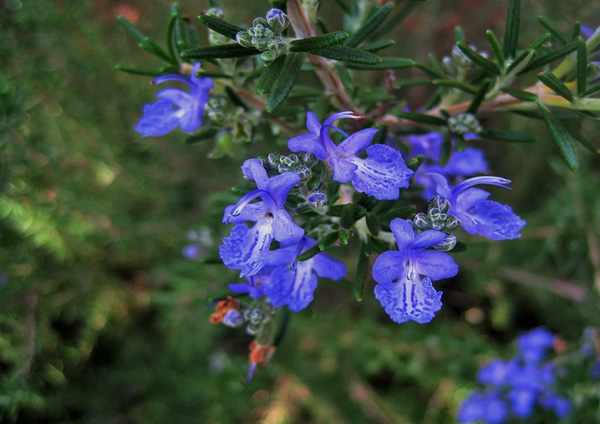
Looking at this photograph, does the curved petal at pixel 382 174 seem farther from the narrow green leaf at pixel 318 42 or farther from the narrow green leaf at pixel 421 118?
the narrow green leaf at pixel 421 118

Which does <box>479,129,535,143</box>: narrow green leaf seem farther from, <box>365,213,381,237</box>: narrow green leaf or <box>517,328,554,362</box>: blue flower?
<box>517,328,554,362</box>: blue flower

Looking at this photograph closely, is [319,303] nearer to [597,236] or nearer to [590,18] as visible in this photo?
[597,236]

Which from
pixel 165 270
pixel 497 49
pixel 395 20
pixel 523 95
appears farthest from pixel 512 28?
pixel 165 270

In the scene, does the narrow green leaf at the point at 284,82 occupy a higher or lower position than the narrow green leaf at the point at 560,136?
higher

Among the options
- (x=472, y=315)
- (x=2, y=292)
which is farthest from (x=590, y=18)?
(x=2, y=292)

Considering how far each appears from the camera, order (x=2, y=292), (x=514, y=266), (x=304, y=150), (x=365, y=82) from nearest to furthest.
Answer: (x=304, y=150) < (x=2, y=292) < (x=514, y=266) < (x=365, y=82)

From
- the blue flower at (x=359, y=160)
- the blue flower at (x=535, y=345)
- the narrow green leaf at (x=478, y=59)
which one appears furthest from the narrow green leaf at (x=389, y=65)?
the blue flower at (x=535, y=345)
